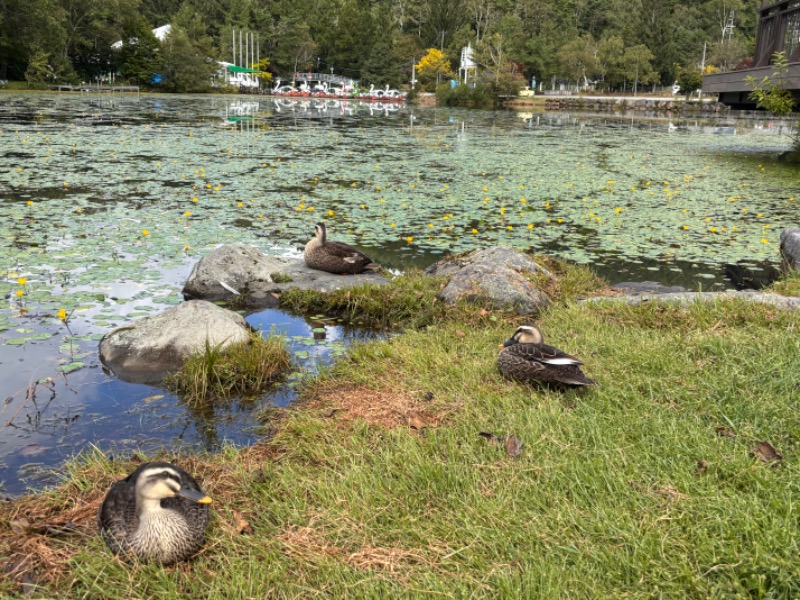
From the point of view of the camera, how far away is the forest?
5728cm

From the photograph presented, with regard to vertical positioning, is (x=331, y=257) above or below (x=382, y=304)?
above

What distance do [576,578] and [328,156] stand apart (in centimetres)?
1723

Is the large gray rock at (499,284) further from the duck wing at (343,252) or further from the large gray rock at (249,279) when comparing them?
the duck wing at (343,252)

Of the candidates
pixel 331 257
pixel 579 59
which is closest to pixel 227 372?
pixel 331 257

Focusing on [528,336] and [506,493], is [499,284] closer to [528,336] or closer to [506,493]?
[528,336]

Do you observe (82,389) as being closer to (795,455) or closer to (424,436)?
(424,436)

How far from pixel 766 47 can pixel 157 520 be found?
35441 millimetres

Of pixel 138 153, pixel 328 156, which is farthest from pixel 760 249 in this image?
pixel 138 153

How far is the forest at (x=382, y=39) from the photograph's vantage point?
57.3 meters

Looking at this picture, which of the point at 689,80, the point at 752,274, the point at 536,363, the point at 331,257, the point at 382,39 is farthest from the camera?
the point at 382,39

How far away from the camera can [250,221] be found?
10.3 metres

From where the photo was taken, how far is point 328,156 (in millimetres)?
18703

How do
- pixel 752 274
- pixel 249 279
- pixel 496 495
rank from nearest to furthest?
1. pixel 496 495
2. pixel 249 279
3. pixel 752 274

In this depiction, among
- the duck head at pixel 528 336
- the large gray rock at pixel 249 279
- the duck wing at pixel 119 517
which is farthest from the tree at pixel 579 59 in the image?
the duck wing at pixel 119 517
